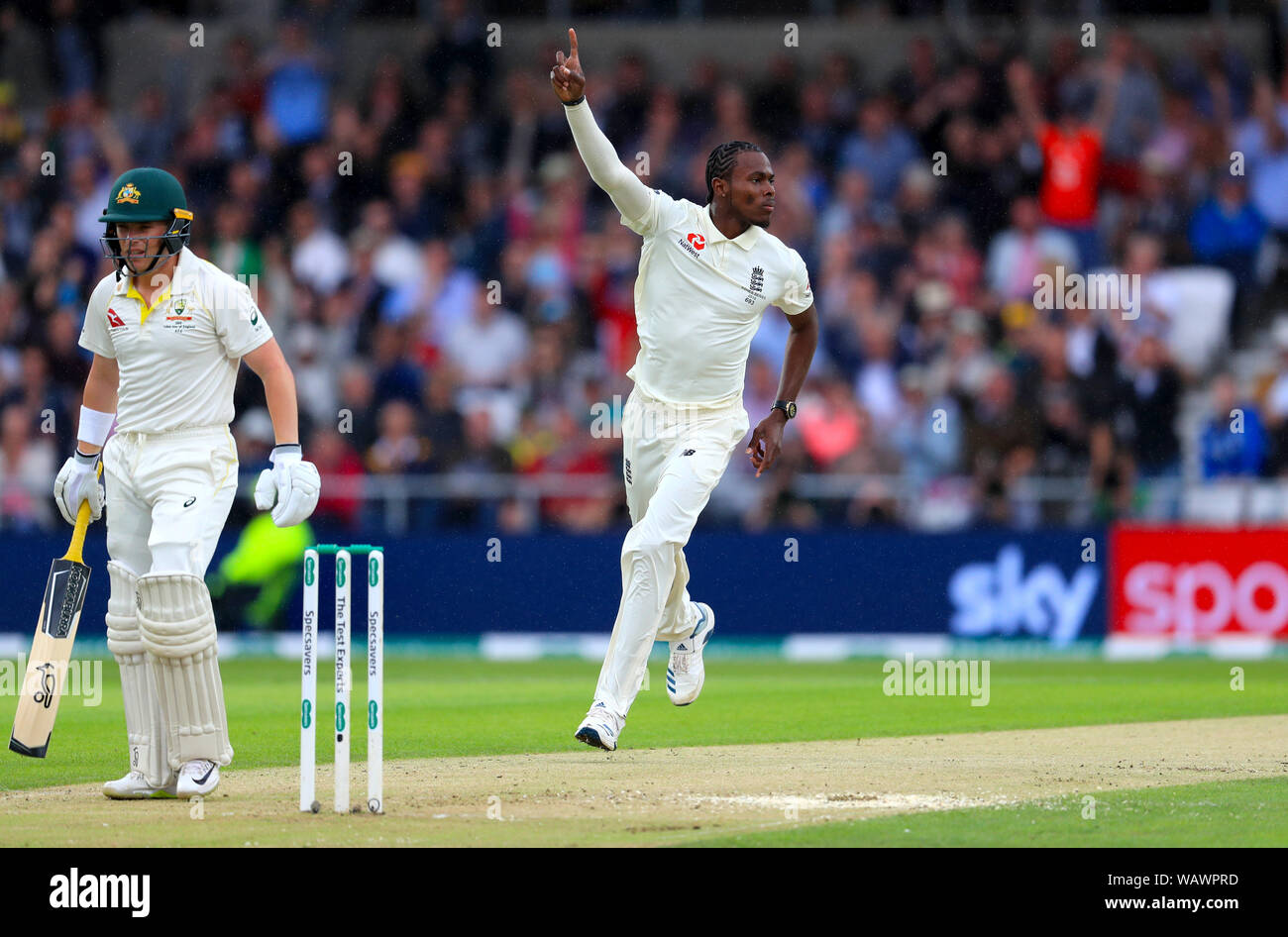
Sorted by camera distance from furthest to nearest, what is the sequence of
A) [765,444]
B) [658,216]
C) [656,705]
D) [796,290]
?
[656,705] → [796,290] → [765,444] → [658,216]

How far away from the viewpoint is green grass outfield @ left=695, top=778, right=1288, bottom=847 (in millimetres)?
6645

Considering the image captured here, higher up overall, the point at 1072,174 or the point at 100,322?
the point at 1072,174

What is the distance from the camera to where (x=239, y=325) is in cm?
776

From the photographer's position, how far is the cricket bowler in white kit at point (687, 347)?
8.50 meters

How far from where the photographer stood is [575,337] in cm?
1780

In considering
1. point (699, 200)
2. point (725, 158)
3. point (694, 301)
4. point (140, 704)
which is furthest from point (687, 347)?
point (699, 200)

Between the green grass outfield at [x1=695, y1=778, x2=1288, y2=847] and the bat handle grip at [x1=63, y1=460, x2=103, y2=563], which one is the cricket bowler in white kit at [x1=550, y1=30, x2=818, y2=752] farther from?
the bat handle grip at [x1=63, y1=460, x2=103, y2=563]

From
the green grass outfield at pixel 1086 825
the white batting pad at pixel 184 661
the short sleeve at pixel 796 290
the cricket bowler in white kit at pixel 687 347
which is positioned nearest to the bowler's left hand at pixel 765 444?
the cricket bowler in white kit at pixel 687 347

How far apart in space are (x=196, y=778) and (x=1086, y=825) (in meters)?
3.37

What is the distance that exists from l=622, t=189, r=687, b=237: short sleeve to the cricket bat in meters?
2.75

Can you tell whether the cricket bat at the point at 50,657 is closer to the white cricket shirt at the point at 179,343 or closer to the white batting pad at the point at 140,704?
the white batting pad at the point at 140,704

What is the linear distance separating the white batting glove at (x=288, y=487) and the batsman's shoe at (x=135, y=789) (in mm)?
1147

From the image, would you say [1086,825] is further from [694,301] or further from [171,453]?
[171,453]

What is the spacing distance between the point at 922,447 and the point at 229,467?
9824mm
